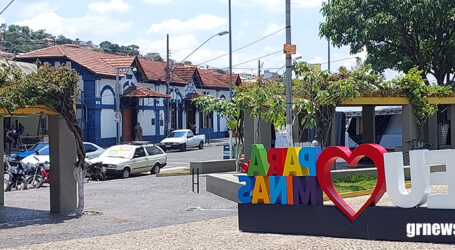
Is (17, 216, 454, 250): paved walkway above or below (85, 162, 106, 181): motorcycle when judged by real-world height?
below

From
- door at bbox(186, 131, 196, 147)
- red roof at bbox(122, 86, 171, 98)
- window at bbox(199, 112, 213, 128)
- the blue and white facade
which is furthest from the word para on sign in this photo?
window at bbox(199, 112, 213, 128)

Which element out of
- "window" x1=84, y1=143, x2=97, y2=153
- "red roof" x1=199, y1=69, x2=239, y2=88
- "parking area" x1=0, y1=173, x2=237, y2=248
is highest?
"red roof" x1=199, y1=69, x2=239, y2=88

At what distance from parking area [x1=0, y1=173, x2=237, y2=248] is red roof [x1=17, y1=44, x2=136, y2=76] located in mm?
22789

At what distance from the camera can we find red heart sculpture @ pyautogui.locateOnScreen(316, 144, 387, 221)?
11.9 meters

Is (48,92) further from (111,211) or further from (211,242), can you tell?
(211,242)

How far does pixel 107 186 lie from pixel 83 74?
23.1 m

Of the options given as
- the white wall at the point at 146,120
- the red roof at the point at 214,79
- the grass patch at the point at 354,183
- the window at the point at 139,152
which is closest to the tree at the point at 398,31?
the window at the point at 139,152

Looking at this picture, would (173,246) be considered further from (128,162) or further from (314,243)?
(128,162)

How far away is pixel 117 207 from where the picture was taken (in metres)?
18.8

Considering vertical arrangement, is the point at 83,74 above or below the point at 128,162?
above

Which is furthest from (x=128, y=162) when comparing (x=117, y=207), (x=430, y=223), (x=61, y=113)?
(x=430, y=223)

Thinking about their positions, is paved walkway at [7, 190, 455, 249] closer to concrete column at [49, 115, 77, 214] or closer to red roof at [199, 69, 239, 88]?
concrete column at [49, 115, 77, 214]

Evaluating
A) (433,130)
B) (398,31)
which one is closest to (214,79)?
(398,31)

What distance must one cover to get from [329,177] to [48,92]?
7.26 meters
